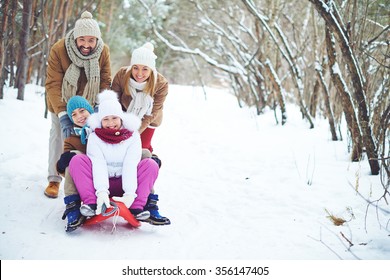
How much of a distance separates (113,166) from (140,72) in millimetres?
834

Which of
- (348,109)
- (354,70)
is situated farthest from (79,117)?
(348,109)

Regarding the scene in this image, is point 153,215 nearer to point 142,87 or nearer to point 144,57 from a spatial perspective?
point 142,87

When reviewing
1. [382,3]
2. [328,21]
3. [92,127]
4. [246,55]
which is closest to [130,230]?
[92,127]

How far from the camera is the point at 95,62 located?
301 centimetres

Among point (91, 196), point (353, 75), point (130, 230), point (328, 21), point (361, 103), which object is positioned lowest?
point (130, 230)

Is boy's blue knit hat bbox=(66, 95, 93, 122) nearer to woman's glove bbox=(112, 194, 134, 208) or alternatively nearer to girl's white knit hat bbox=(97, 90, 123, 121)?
girl's white knit hat bbox=(97, 90, 123, 121)

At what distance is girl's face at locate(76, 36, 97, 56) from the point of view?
2919 millimetres

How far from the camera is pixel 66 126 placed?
2797mm

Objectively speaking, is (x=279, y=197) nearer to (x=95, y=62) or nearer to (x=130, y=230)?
(x=130, y=230)

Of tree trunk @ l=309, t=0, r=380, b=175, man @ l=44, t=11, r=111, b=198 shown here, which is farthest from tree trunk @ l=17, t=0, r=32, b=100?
tree trunk @ l=309, t=0, r=380, b=175

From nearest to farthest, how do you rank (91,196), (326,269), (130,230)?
(326,269) → (91,196) → (130,230)

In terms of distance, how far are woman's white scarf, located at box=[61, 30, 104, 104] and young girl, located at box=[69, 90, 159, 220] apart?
38 centimetres

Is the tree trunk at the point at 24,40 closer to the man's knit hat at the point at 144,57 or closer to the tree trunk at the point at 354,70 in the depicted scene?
the man's knit hat at the point at 144,57

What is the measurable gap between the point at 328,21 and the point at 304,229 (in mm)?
1807
